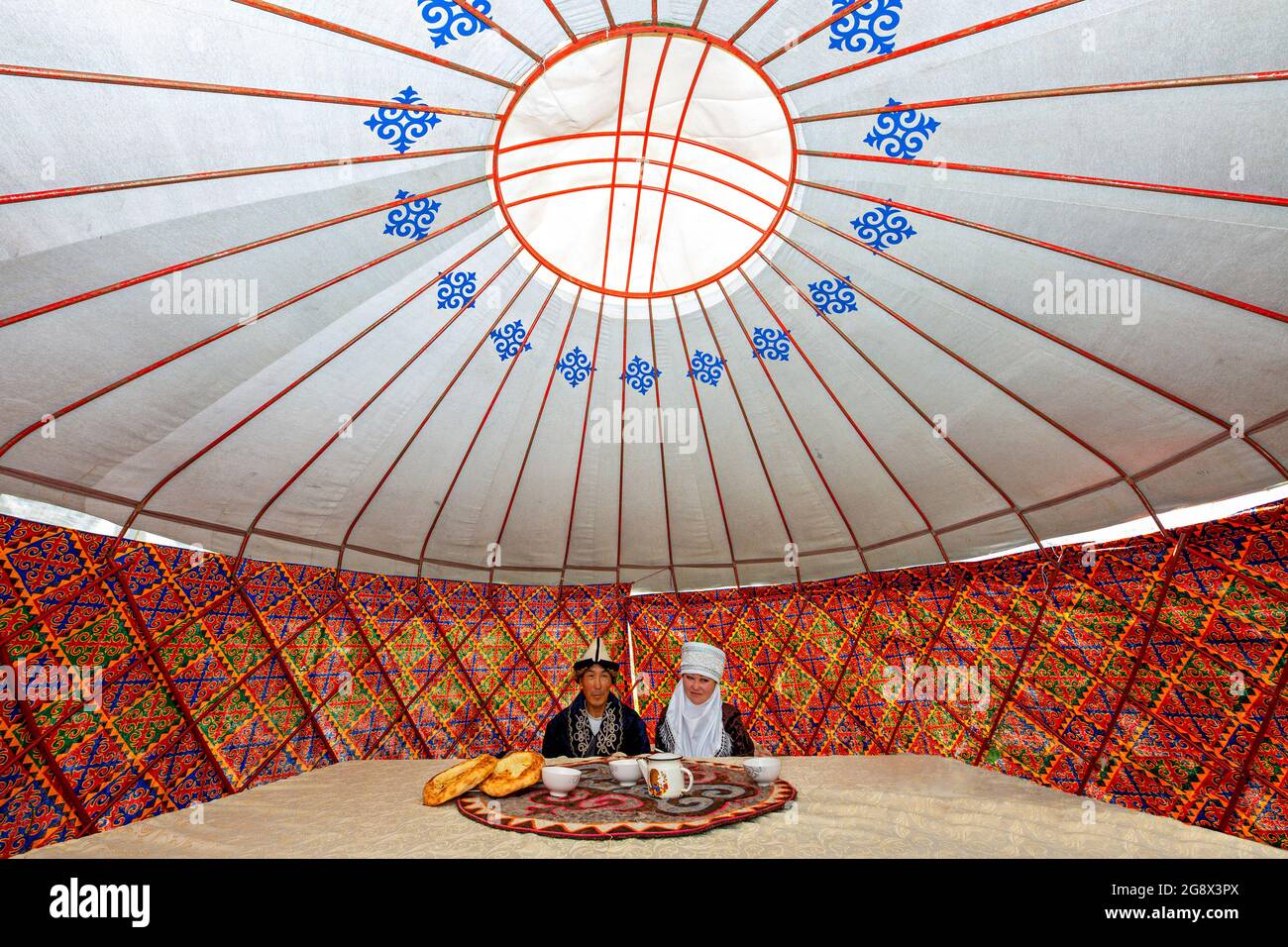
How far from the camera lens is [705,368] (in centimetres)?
347

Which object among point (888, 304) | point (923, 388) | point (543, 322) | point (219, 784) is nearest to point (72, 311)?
point (543, 322)

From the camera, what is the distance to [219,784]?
337cm

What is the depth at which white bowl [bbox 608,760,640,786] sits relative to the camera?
5.59 feet

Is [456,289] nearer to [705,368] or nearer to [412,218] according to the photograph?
[412,218]

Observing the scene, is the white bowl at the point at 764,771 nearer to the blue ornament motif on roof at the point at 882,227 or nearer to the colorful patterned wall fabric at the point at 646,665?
the blue ornament motif on roof at the point at 882,227

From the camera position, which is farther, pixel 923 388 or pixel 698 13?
pixel 923 388

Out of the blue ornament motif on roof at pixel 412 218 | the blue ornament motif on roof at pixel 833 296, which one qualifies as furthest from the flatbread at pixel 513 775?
the blue ornament motif on roof at pixel 833 296

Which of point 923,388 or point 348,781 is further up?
point 923,388

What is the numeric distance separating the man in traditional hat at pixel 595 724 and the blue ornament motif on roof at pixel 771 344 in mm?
1717

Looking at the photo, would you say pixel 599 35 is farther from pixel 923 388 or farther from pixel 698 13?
pixel 923 388

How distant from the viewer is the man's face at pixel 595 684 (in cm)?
283
